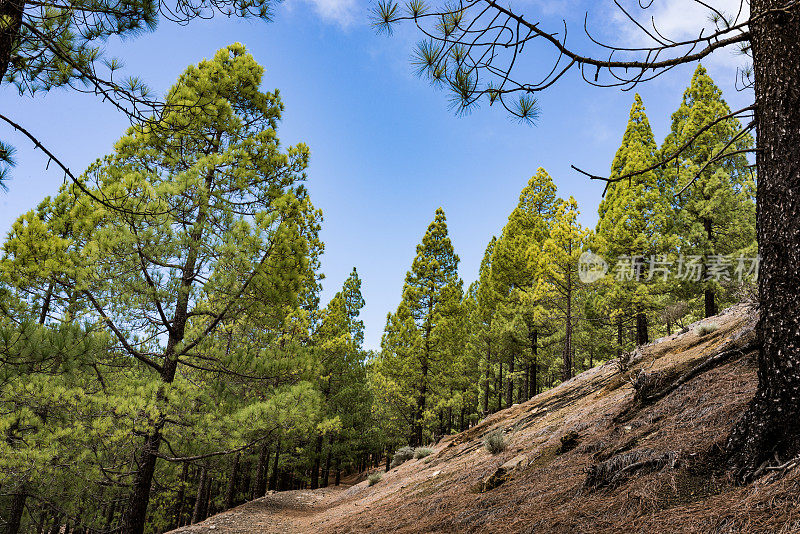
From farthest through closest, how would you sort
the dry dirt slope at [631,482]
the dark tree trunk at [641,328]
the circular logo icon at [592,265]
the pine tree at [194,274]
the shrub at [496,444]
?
the circular logo icon at [592,265]
the dark tree trunk at [641,328]
the shrub at [496,444]
the pine tree at [194,274]
the dry dirt slope at [631,482]

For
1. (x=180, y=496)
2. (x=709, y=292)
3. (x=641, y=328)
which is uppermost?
(x=709, y=292)

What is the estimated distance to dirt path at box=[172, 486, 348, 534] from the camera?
8.98 meters

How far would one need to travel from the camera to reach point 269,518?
34.9ft

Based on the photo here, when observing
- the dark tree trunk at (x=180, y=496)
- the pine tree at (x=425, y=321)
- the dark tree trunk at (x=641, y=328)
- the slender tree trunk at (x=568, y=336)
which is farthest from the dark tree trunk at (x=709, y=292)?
the dark tree trunk at (x=180, y=496)

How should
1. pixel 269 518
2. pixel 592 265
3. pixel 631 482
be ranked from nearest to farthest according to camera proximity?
1. pixel 631 482
2. pixel 269 518
3. pixel 592 265

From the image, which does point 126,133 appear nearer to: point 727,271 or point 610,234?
point 610,234

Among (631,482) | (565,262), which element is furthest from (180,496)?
(631,482)

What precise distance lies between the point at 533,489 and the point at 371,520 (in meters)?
3.00

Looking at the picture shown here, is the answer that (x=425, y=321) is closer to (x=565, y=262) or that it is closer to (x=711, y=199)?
(x=565, y=262)

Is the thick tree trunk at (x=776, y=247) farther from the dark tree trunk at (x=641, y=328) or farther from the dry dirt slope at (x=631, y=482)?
the dark tree trunk at (x=641, y=328)

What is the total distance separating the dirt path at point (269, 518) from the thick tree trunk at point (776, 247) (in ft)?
24.2

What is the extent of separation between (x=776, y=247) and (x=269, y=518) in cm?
1175

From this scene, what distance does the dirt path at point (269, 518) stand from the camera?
8984mm

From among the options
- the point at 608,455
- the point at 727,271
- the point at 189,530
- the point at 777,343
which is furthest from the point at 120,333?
the point at 727,271
